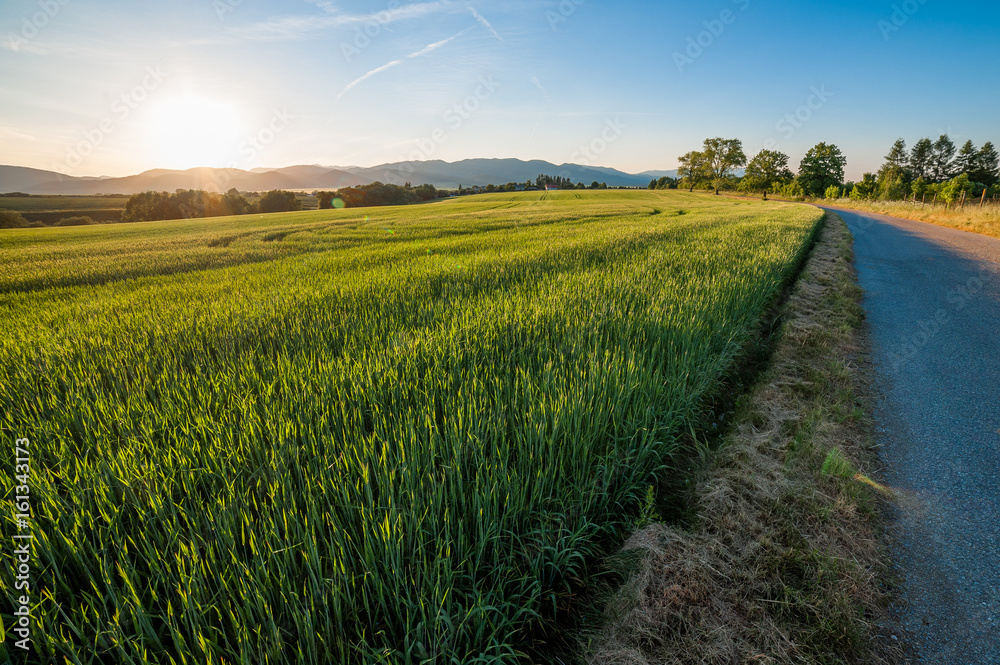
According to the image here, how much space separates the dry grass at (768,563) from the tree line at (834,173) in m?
59.3

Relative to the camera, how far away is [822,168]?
71000 mm

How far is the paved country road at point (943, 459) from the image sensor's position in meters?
1.77

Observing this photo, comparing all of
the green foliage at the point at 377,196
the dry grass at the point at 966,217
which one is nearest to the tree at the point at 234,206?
the green foliage at the point at 377,196

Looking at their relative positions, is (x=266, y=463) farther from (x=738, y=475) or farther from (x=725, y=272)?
(x=725, y=272)

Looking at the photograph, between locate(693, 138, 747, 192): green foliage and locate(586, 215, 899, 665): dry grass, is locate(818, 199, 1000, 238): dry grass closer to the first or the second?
locate(586, 215, 899, 665): dry grass

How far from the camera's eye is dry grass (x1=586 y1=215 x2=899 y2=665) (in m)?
1.61

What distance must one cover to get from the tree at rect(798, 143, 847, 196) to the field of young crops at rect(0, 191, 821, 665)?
88839mm

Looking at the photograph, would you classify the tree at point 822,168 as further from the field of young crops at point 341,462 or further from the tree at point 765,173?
the field of young crops at point 341,462

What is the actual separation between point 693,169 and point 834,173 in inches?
1107

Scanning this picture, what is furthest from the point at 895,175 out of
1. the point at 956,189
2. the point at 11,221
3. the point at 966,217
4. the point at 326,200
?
the point at 11,221

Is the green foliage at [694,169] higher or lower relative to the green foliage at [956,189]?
higher

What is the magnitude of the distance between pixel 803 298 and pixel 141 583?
28.3 feet

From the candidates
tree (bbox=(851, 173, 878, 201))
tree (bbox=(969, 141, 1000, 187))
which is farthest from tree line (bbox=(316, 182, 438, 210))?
tree (bbox=(969, 141, 1000, 187))

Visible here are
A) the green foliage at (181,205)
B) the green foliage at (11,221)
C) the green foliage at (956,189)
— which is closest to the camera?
the green foliage at (11,221)
